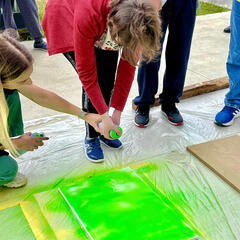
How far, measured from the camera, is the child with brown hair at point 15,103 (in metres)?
1.36

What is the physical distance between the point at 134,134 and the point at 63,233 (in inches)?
35.4

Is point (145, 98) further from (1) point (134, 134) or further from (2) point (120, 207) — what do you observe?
(2) point (120, 207)

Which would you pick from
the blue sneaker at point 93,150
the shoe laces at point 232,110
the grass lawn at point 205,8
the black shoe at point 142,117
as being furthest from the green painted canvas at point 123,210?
the grass lawn at point 205,8

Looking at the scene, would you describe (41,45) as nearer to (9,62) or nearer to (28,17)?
(28,17)

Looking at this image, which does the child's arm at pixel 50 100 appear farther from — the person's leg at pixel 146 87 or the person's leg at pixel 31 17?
the person's leg at pixel 31 17

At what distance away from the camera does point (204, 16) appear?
475 cm

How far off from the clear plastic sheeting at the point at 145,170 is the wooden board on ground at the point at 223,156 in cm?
4

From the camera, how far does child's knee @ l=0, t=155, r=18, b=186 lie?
1.63m

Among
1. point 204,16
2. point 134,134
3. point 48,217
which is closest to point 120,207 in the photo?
point 48,217

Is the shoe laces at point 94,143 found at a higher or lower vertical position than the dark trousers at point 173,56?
lower

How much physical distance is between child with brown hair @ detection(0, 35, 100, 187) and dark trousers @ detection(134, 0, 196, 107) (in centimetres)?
59

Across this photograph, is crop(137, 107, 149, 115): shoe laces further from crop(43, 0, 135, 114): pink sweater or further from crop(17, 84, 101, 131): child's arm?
crop(17, 84, 101, 131): child's arm

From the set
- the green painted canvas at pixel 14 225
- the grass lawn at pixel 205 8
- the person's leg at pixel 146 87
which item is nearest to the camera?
the green painted canvas at pixel 14 225

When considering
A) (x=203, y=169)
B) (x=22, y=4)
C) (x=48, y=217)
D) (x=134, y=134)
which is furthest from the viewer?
(x=22, y=4)
